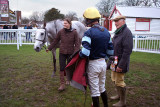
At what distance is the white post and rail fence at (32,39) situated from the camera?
10391 millimetres

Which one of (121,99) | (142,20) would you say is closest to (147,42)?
(121,99)

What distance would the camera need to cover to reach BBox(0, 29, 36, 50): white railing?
12163mm

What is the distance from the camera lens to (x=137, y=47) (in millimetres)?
11383

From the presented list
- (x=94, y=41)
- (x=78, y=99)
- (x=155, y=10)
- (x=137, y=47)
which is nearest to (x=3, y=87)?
(x=78, y=99)

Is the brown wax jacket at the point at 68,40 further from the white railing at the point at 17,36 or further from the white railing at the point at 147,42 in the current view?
the white railing at the point at 17,36

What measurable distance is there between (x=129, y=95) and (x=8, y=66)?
17.0 feet

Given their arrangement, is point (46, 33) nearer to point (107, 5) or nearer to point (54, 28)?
point (54, 28)

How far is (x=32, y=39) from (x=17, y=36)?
1.60 m

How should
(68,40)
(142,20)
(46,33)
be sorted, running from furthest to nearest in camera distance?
1. (142,20)
2. (46,33)
3. (68,40)

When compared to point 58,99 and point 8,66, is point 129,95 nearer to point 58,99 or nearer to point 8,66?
point 58,99

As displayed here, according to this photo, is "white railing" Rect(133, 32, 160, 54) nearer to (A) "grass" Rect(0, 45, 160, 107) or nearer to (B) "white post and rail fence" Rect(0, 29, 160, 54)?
(B) "white post and rail fence" Rect(0, 29, 160, 54)

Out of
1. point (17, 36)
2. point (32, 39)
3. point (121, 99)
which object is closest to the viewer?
point (121, 99)

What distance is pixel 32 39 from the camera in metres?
13.4

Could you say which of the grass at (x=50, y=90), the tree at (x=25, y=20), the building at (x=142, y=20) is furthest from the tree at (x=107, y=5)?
the grass at (x=50, y=90)
